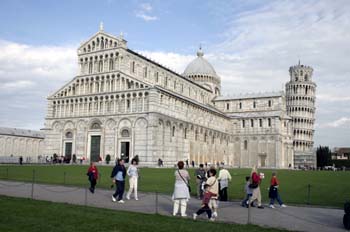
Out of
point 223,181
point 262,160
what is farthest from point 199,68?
point 223,181

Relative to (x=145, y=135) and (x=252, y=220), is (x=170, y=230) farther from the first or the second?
(x=145, y=135)

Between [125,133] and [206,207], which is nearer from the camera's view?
[206,207]

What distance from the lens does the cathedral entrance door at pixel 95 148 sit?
2261 inches

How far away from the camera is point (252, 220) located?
12.7 metres

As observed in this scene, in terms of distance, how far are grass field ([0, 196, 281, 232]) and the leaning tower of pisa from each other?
9231 centimetres

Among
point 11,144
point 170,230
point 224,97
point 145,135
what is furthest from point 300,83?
point 170,230

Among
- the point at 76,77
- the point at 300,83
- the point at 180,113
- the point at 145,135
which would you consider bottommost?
the point at 145,135

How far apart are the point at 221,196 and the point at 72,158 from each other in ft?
144

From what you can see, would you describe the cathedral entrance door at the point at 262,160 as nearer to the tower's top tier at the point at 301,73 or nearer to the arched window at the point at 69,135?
the tower's top tier at the point at 301,73

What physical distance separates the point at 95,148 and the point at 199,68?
40.0 m

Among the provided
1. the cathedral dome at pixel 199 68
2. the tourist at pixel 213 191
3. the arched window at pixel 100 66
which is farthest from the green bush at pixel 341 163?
the tourist at pixel 213 191

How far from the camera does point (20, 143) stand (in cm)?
8375

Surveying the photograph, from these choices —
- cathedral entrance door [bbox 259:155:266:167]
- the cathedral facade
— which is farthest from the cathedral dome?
cathedral entrance door [bbox 259:155:266:167]

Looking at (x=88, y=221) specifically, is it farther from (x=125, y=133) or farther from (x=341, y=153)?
(x=341, y=153)
